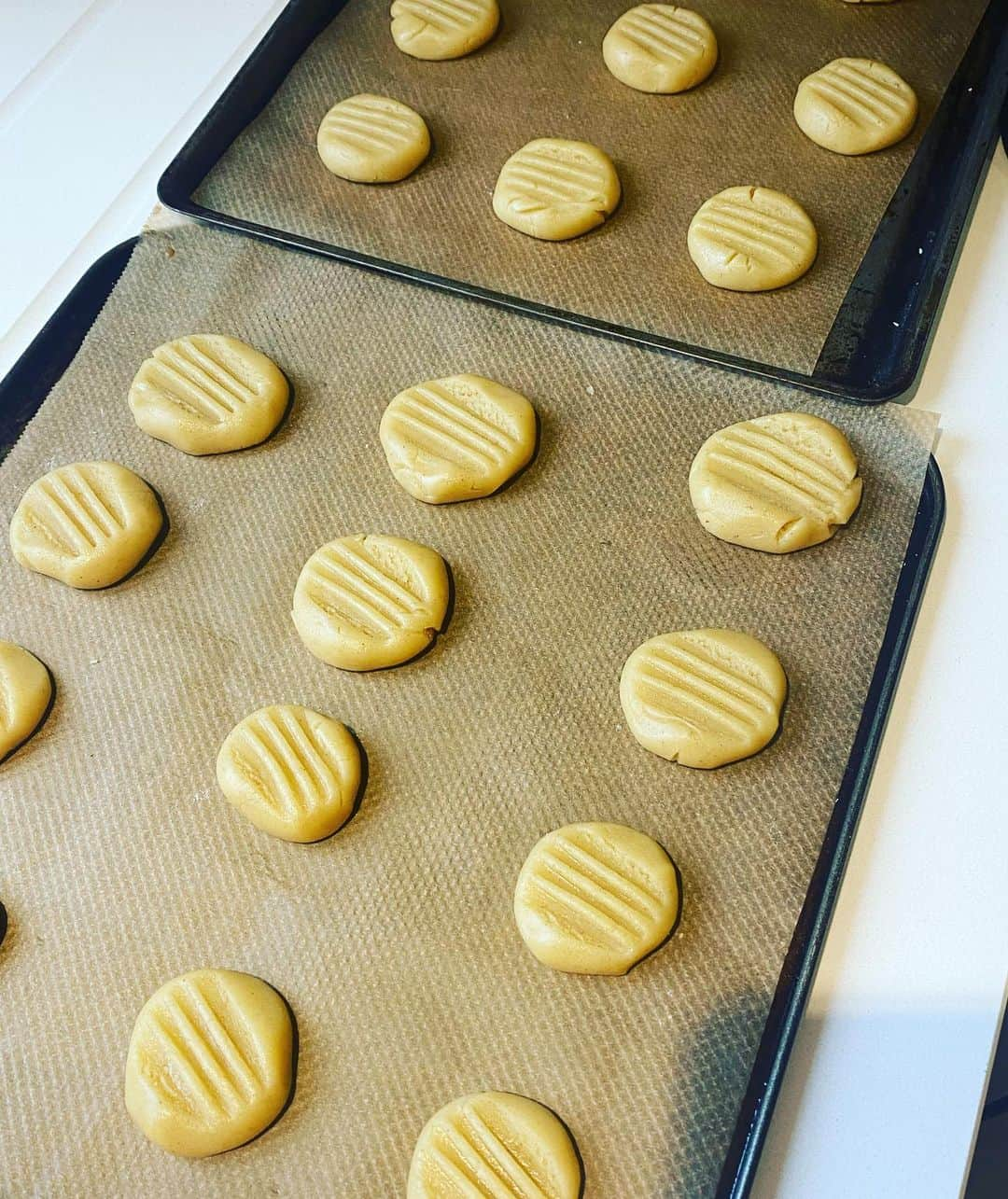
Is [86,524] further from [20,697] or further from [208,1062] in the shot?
[208,1062]

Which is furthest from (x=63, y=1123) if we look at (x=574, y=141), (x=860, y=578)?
(x=574, y=141)

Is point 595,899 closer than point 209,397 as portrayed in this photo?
Yes

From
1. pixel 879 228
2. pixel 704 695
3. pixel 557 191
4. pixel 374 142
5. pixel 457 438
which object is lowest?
pixel 704 695

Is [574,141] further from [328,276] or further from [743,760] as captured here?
[743,760]

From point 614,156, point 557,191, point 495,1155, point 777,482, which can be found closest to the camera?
point 495,1155

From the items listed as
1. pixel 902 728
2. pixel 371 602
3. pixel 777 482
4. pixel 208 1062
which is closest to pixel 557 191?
pixel 777 482

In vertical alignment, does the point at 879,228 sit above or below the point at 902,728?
above

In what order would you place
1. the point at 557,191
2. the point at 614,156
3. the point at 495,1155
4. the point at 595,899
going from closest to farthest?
the point at 495,1155
the point at 595,899
the point at 557,191
the point at 614,156
